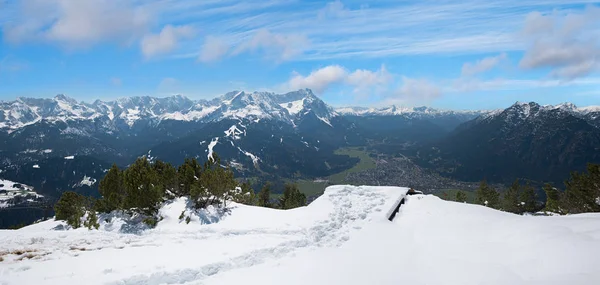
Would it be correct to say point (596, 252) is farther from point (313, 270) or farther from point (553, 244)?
point (313, 270)

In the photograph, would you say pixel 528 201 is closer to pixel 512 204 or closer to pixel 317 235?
pixel 512 204

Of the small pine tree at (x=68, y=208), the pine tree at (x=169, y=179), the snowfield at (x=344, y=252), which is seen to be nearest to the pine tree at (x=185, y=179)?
the pine tree at (x=169, y=179)

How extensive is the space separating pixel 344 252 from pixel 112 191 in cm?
3271

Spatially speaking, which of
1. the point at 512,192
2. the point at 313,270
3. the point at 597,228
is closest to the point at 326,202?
the point at 313,270

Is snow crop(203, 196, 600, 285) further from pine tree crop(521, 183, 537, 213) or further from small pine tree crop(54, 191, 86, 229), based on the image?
pine tree crop(521, 183, 537, 213)

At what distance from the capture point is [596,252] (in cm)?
1227

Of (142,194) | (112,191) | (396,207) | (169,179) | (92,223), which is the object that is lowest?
(92,223)

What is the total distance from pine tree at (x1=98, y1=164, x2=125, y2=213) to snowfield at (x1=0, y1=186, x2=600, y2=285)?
1019 centimetres

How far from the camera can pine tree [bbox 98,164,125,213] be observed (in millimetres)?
33688

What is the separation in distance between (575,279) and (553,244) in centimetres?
333

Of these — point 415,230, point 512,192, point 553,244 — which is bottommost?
point 512,192

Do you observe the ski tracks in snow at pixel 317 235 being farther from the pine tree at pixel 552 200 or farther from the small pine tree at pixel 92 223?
the pine tree at pixel 552 200

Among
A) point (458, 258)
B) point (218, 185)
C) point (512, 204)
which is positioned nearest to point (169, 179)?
point (218, 185)

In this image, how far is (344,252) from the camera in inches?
662
